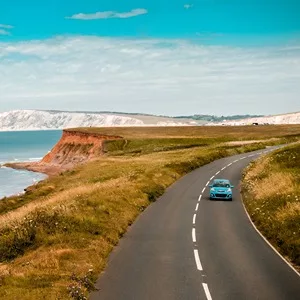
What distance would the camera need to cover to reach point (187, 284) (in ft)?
54.6

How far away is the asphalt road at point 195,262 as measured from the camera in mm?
15844

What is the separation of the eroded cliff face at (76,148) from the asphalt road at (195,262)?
291 feet

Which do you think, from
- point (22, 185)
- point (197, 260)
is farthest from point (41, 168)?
point (197, 260)

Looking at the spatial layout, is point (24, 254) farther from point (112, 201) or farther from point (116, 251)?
point (112, 201)

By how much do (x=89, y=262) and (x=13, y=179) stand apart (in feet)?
278

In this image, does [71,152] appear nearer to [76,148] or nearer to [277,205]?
[76,148]

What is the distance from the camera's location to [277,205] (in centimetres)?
2962

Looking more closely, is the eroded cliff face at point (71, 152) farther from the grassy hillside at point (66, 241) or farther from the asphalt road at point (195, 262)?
the asphalt road at point (195, 262)

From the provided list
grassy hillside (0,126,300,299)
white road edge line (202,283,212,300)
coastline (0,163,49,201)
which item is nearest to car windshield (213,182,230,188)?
grassy hillside (0,126,300,299)

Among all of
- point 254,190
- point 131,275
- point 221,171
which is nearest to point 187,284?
point 131,275

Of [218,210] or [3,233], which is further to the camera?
[218,210]

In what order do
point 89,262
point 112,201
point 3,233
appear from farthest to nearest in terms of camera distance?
point 112,201 < point 3,233 < point 89,262

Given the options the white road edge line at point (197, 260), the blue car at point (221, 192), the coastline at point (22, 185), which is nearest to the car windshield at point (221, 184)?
the blue car at point (221, 192)

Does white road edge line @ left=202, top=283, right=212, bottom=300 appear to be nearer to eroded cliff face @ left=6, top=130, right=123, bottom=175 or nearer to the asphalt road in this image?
the asphalt road
